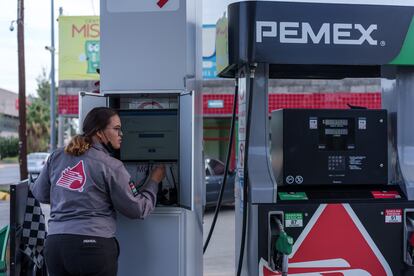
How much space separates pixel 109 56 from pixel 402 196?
2409 mm

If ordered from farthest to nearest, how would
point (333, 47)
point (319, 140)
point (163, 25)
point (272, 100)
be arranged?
point (272, 100), point (163, 25), point (319, 140), point (333, 47)

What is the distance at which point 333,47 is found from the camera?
362cm

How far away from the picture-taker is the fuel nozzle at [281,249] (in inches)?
135

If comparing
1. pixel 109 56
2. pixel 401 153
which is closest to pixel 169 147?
pixel 109 56

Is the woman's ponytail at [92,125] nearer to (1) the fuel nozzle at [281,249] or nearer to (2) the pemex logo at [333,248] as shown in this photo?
(1) the fuel nozzle at [281,249]

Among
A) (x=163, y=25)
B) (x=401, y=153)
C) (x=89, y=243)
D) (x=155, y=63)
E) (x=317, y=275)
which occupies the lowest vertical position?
(x=317, y=275)

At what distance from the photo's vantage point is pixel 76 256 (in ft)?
10.8

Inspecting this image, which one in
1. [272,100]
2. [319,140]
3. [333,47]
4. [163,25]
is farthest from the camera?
[272,100]

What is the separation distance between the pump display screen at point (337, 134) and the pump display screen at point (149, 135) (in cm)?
114

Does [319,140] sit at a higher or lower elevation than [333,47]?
lower

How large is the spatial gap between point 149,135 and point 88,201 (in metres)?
1.04

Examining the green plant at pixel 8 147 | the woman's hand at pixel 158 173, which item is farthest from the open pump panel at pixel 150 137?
the green plant at pixel 8 147

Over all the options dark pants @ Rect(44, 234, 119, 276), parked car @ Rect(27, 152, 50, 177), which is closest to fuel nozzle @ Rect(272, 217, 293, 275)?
dark pants @ Rect(44, 234, 119, 276)

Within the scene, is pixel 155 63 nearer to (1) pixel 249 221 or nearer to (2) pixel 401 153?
(1) pixel 249 221
